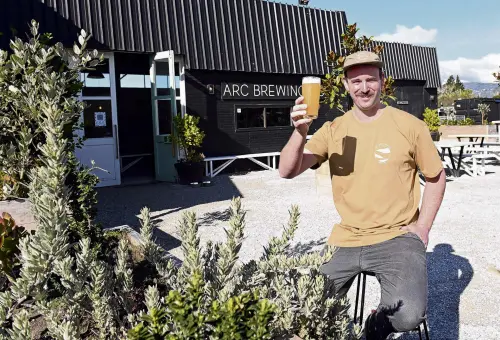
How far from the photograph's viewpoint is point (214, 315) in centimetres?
122

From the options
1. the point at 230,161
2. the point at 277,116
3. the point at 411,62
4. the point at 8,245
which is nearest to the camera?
the point at 8,245

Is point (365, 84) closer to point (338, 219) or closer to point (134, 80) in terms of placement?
point (338, 219)

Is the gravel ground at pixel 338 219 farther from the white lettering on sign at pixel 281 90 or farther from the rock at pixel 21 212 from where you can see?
the white lettering on sign at pixel 281 90

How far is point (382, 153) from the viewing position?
8.24 ft

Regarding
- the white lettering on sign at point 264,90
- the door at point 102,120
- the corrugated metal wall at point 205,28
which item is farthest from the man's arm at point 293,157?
the white lettering on sign at point 264,90

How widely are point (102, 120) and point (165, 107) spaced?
60.4 inches

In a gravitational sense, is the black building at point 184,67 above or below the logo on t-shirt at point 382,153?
above

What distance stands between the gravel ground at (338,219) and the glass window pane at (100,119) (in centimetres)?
144

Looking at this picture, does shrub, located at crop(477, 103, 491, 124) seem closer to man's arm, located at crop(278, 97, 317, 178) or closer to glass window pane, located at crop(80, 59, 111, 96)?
glass window pane, located at crop(80, 59, 111, 96)

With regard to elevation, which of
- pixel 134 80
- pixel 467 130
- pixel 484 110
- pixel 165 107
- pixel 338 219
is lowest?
pixel 338 219

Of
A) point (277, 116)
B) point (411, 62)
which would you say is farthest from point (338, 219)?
point (411, 62)

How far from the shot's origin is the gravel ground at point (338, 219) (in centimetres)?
355

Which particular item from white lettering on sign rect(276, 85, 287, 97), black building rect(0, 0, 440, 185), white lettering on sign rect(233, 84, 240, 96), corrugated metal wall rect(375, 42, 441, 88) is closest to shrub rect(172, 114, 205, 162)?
black building rect(0, 0, 440, 185)

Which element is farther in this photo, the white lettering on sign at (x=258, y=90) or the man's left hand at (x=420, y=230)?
the white lettering on sign at (x=258, y=90)
